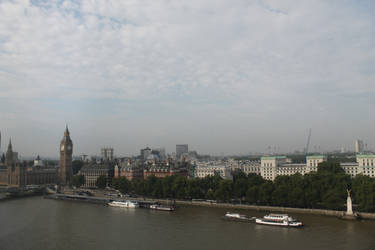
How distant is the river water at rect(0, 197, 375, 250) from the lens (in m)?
26.6

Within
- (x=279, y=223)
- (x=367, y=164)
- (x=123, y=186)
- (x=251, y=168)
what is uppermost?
(x=367, y=164)

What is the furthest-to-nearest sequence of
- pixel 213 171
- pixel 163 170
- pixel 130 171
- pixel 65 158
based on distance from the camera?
pixel 65 158 → pixel 130 171 → pixel 163 170 → pixel 213 171

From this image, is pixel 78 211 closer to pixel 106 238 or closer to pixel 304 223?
pixel 106 238

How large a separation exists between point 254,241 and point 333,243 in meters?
5.89

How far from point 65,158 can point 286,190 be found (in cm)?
6234

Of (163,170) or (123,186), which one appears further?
(163,170)

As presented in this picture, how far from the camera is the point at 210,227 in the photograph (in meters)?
32.8

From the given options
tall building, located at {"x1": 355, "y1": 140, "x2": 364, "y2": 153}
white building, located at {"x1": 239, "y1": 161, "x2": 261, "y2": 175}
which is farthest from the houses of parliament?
tall building, located at {"x1": 355, "y1": 140, "x2": 364, "y2": 153}

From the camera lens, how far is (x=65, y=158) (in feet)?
287

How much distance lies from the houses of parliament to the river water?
4406cm

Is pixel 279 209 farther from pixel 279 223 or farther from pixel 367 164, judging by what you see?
pixel 367 164

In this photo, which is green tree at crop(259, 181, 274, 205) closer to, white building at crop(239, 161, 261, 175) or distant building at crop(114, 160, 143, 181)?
white building at crop(239, 161, 261, 175)

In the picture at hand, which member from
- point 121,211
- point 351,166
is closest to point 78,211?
point 121,211

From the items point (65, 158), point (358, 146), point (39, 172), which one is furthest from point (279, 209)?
point (358, 146)
